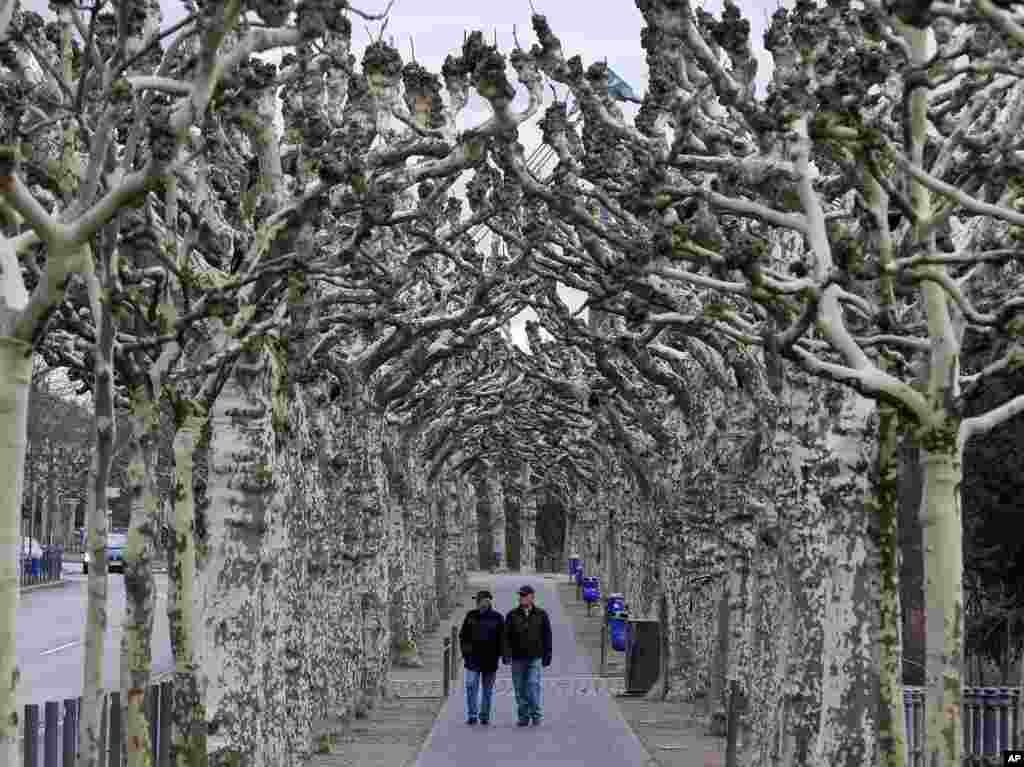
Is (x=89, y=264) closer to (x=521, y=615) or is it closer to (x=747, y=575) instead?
(x=747, y=575)

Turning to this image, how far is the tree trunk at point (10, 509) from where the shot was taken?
27.2 ft

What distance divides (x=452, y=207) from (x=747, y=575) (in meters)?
8.01

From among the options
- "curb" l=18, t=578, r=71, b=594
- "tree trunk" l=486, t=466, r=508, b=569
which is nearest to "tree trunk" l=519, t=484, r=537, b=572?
"tree trunk" l=486, t=466, r=508, b=569

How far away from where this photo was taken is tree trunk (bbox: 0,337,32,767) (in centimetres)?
828

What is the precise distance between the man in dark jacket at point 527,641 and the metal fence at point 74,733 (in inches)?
374

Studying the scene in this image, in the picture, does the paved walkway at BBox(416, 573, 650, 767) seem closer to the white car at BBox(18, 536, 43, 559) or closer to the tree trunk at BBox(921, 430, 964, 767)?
the tree trunk at BBox(921, 430, 964, 767)

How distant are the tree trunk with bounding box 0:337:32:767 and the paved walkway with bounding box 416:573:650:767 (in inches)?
514

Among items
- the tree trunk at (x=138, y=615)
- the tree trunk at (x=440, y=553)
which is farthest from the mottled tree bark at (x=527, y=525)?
the tree trunk at (x=138, y=615)

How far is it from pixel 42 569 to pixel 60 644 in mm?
28006

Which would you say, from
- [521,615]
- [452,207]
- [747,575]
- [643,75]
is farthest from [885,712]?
[452,207]

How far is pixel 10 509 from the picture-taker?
27.5ft

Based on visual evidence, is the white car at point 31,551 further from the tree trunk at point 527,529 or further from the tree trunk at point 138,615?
the tree trunk at point 138,615

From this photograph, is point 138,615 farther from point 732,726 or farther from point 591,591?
point 591,591

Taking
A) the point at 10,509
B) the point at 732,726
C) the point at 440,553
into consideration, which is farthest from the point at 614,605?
the point at 10,509
